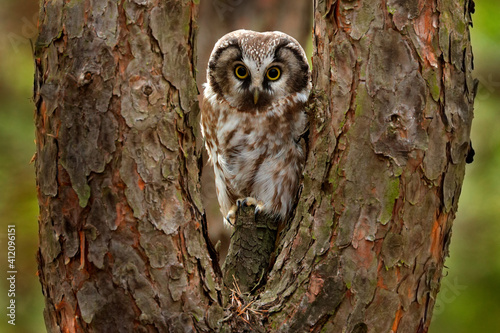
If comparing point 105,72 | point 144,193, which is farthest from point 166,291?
point 105,72

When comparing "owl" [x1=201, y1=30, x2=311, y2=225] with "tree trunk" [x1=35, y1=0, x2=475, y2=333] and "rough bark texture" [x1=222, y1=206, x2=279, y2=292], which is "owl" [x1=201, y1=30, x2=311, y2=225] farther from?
"tree trunk" [x1=35, y1=0, x2=475, y2=333]

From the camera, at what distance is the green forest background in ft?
13.3

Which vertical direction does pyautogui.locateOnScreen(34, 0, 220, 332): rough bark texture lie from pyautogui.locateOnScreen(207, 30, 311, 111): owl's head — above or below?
below

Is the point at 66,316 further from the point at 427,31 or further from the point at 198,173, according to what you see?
the point at 427,31

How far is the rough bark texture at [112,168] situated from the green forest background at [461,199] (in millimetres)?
2066

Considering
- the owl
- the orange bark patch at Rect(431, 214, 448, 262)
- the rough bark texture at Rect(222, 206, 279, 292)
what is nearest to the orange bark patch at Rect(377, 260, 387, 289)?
the orange bark patch at Rect(431, 214, 448, 262)

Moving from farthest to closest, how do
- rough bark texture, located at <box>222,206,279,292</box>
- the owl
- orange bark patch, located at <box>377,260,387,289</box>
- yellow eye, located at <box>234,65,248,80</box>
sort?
yellow eye, located at <box>234,65,248,80</box>, the owl, rough bark texture, located at <box>222,206,279,292</box>, orange bark patch, located at <box>377,260,387,289</box>

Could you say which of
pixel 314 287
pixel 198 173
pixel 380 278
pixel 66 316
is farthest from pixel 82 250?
pixel 380 278

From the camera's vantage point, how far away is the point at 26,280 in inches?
167

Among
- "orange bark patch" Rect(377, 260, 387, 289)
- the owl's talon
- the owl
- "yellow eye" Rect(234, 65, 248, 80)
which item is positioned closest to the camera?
"orange bark patch" Rect(377, 260, 387, 289)

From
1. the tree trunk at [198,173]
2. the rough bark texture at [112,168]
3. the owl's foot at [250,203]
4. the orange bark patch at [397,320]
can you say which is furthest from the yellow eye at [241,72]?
the orange bark patch at [397,320]

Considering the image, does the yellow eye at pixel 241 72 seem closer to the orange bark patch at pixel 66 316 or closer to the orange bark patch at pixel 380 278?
the orange bark patch at pixel 380 278

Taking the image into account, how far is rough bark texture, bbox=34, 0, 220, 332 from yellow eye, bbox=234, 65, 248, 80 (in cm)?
106

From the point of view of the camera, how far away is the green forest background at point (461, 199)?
4.04m
